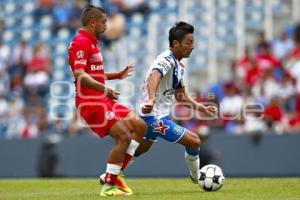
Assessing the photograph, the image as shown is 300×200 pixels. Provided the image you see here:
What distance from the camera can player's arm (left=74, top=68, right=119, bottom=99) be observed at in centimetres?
1084

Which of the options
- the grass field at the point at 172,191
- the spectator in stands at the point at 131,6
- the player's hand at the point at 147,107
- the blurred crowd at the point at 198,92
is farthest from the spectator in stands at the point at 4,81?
the player's hand at the point at 147,107

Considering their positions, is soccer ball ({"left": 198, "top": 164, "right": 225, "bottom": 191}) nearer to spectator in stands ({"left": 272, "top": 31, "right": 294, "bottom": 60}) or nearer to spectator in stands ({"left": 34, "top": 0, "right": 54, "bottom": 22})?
spectator in stands ({"left": 272, "top": 31, "right": 294, "bottom": 60})

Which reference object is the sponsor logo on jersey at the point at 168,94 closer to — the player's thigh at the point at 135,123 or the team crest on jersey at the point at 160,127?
the team crest on jersey at the point at 160,127

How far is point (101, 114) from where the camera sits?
1122cm

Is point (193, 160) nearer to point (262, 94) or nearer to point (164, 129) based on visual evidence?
point (164, 129)

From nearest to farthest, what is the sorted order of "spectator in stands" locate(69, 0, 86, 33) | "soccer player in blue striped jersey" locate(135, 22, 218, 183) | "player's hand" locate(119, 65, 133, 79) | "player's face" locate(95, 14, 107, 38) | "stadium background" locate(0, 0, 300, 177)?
"player's face" locate(95, 14, 107, 38), "soccer player in blue striped jersey" locate(135, 22, 218, 183), "player's hand" locate(119, 65, 133, 79), "stadium background" locate(0, 0, 300, 177), "spectator in stands" locate(69, 0, 86, 33)

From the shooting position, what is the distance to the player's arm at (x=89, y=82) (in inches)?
427

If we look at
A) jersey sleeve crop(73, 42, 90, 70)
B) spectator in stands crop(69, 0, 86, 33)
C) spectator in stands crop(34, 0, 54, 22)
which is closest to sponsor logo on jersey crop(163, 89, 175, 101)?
jersey sleeve crop(73, 42, 90, 70)

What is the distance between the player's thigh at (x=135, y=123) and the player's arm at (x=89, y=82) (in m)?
0.60

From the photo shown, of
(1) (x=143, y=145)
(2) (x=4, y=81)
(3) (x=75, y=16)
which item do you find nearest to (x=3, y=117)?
(2) (x=4, y=81)

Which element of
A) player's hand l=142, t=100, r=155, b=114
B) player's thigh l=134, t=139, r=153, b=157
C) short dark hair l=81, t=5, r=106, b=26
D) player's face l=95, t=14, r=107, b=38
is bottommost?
player's thigh l=134, t=139, r=153, b=157

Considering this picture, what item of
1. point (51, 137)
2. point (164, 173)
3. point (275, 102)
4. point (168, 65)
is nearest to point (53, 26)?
point (51, 137)

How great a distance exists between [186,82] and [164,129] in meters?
11.1

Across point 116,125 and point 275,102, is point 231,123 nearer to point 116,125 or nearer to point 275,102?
point 275,102
